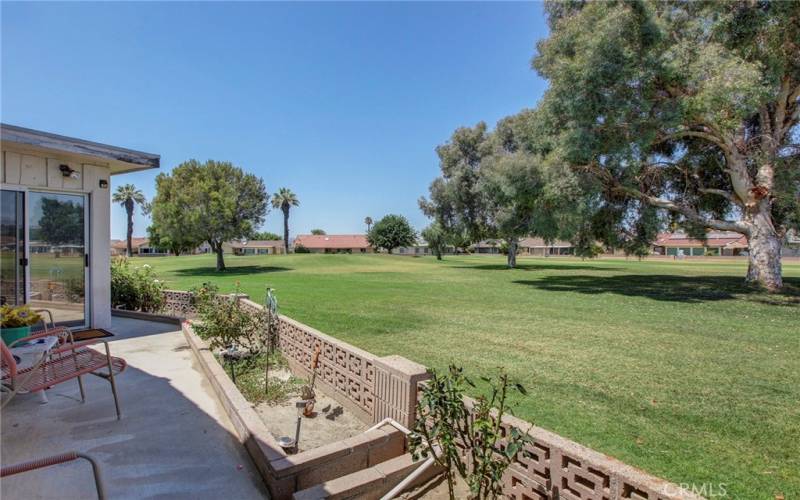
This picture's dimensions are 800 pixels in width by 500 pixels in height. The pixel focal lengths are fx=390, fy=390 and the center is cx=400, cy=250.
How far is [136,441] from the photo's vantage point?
3.03m

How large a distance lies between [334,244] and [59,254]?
77.5m

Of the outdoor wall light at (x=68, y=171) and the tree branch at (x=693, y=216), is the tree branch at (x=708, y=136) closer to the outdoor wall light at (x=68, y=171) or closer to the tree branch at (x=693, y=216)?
the tree branch at (x=693, y=216)

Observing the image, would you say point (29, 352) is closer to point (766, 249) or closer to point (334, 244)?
point (766, 249)

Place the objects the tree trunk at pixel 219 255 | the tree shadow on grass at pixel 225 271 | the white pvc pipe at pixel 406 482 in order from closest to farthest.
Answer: the white pvc pipe at pixel 406 482
the tree shadow on grass at pixel 225 271
the tree trunk at pixel 219 255

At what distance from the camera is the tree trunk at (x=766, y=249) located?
1321cm

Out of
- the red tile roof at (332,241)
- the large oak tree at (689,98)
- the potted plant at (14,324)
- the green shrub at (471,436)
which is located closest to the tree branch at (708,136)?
the large oak tree at (689,98)

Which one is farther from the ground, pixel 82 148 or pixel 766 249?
pixel 82 148

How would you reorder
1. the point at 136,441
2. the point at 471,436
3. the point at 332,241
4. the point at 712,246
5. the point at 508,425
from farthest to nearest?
the point at 332,241 → the point at 712,246 → the point at 136,441 → the point at 508,425 → the point at 471,436

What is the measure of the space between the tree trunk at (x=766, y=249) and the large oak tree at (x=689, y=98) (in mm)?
34

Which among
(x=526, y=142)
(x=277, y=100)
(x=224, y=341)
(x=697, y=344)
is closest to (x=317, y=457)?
(x=224, y=341)

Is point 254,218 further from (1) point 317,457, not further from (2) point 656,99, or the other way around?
(1) point 317,457

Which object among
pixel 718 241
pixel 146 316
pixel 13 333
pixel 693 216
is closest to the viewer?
pixel 13 333

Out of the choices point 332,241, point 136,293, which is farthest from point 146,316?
point 332,241

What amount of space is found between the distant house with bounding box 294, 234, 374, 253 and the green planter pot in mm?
75696
